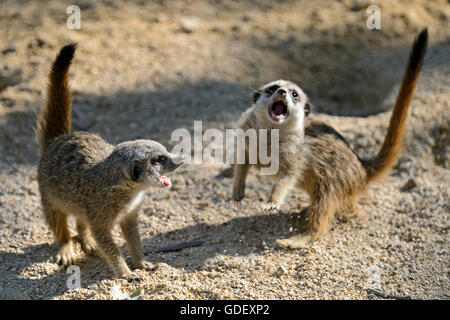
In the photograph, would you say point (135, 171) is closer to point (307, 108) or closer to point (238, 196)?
point (238, 196)

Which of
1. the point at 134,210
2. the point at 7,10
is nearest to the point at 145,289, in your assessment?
the point at 134,210

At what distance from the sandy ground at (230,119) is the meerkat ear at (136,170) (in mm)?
573

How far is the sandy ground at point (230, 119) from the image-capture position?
3.05 m

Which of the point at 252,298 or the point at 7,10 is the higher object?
the point at 7,10

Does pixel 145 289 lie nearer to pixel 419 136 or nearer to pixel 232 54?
pixel 419 136

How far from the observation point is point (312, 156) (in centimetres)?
362

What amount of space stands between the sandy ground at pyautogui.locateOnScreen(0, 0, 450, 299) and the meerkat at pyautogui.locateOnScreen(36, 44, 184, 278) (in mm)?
201

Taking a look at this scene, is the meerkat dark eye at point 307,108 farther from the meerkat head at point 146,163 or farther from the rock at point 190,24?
the rock at point 190,24

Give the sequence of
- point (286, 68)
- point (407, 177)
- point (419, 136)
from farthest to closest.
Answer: point (286, 68) → point (419, 136) → point (407, 177)

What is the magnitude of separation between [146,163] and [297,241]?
1.20 m

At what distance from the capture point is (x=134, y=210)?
122 inches

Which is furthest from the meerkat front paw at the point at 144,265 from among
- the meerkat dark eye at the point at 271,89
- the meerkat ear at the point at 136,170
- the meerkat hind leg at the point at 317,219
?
the meerkat dark eye at the point at 271,89

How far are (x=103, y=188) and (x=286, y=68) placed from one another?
305cm

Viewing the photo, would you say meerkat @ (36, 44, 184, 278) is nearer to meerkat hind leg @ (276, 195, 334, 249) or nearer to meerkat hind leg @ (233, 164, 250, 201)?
meerkat hind leg @ (233, 164, 250, 201)
